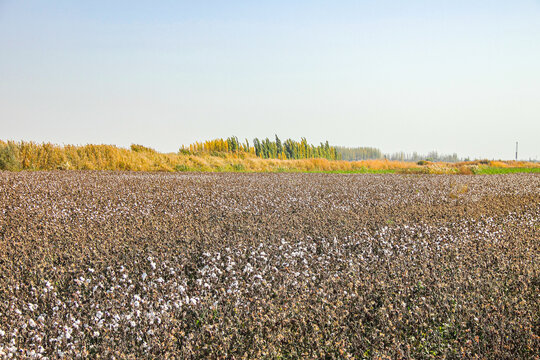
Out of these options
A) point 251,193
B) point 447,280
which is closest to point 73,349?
point 447,280

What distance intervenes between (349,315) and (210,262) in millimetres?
1520

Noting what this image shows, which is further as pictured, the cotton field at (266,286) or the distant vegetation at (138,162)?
the distant vegetation at (138,162)

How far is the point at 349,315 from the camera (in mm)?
2883

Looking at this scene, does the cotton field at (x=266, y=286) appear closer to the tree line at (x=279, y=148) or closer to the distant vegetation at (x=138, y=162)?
the distant vegetation at (x=138, y=162)

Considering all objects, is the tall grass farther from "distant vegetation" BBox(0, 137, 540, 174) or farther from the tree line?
the tree line

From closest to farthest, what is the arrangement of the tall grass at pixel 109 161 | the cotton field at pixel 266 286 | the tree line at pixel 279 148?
the cotton field at pixel 266 286, the tall grass at pixel 109 161, the tree line at pixel 279 148

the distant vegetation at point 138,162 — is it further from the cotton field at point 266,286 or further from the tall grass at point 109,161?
the cotton field at point 266,286

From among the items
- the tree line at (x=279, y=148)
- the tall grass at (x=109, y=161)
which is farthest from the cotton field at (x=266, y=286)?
the tree line at (x=279, y=148)

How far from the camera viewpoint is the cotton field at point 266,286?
8.18 feet

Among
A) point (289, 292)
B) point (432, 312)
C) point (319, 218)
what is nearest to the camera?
point (432, 312)

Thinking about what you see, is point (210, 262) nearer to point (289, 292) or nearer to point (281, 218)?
point (289, 292)

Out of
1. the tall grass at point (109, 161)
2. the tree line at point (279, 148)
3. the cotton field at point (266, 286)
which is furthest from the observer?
the tree line at point (279, 148)

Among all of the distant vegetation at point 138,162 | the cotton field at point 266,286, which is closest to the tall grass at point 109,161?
the distant vegetation at point 138,162

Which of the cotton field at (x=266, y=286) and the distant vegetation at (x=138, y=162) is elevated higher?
the distant vegetation at (x=138, y=162)
